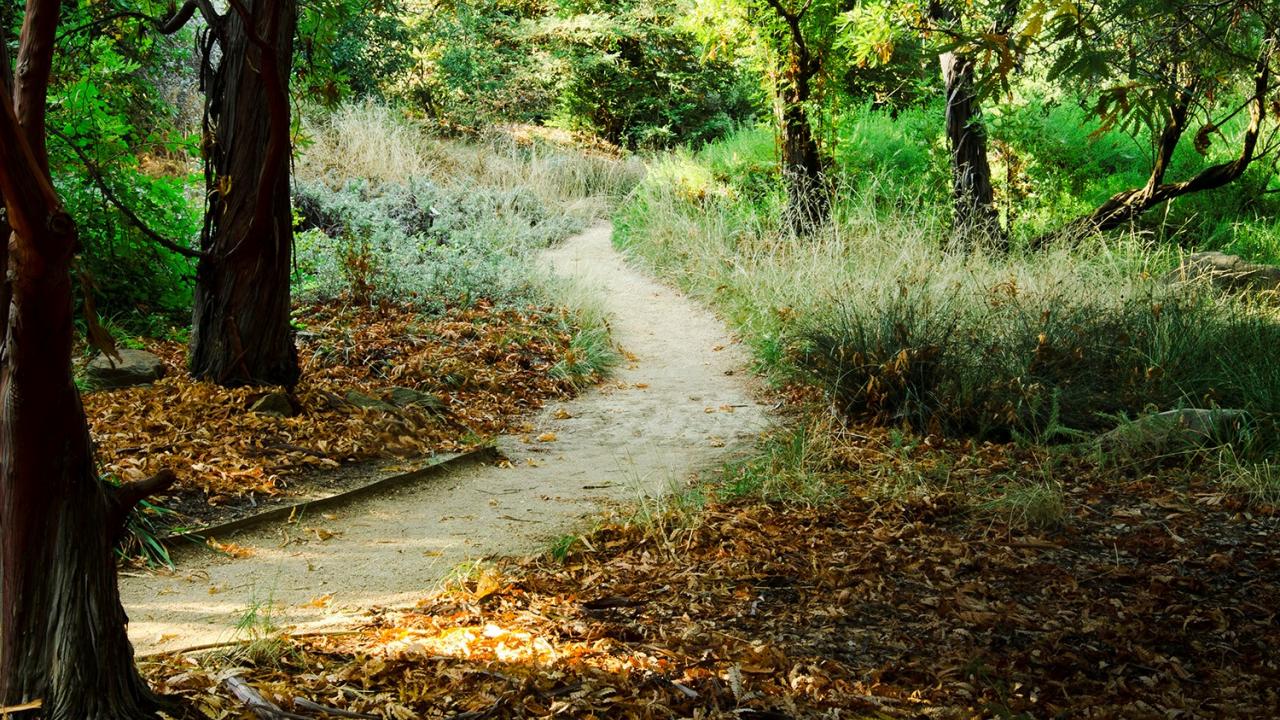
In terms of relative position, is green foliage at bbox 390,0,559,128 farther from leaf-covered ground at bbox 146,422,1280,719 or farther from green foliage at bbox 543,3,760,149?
leaf-covered ground at bbox 146,422,1280,719

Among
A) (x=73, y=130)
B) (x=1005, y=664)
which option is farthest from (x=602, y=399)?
(x=1005, y=664)

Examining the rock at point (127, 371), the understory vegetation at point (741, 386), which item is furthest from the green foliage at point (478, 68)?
the rock at point (127, 371)

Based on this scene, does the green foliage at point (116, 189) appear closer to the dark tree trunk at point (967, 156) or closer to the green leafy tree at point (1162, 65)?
the green leafy tree at point (1162, 65)

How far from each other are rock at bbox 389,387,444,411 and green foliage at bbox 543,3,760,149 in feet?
42.1

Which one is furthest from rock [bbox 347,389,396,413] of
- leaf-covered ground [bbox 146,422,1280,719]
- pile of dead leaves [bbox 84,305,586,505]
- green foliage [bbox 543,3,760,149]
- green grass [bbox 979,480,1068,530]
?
green foliage [bbox 543,3,760,149]

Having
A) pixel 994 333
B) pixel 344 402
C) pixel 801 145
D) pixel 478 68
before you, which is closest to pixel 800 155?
pixel 801 145

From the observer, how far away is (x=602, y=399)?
706cm

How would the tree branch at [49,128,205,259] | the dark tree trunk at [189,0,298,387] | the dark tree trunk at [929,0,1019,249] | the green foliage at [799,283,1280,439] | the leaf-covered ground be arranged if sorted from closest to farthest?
the leaf-covered ground
the tree branch at [49,128,205,259]
the dark tree trunk at [189,0,298,387]
the green foliage at [799,283,1280,439]
the dark tree trunk at [929,0,1019,249]

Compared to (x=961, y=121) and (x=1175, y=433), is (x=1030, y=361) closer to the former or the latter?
(x=1175, y=433)

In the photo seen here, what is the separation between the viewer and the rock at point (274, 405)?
5199 mm

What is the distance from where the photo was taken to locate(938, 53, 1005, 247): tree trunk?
9219mm

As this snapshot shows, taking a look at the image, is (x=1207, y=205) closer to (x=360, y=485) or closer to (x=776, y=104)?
(x=776, y=104)

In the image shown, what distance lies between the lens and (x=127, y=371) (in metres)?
5.59

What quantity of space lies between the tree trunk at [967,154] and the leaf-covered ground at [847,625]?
16.7 ft
